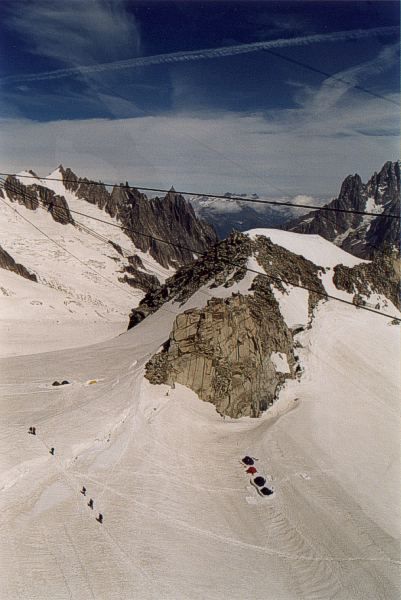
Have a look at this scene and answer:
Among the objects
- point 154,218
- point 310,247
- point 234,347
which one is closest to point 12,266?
point 310,247

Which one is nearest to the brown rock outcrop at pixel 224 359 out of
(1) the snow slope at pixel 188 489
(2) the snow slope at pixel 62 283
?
(1) the snow slope at pixel 188 489

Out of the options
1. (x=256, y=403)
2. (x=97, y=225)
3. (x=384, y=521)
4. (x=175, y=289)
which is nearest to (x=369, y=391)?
(x=256, y=403)

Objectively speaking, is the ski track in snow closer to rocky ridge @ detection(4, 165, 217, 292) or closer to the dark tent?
the dark tent

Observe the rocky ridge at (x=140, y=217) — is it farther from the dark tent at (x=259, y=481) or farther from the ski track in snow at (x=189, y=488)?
the dark tent at (x=259, y=481)

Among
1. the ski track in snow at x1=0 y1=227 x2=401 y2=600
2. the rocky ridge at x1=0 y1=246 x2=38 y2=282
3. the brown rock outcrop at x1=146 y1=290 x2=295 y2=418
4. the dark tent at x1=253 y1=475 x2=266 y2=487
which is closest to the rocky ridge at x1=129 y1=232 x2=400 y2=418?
the brown rock outcrop at x1=146 y1=290 x2=295 y2=418

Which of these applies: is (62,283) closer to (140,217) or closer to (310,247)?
(310,247)

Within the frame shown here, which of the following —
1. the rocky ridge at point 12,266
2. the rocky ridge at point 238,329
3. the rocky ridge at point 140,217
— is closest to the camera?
the rocky ridge at point 238,329

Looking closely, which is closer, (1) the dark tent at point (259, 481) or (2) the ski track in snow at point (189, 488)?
(2) the ski track in snow at point (189, 488)

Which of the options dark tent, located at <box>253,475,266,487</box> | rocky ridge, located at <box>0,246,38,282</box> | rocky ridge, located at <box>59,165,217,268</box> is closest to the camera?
dark tent, located at <box>253,475,266,487</box>

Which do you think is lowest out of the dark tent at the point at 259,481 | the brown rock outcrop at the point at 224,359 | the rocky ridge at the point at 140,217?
the dark tent at the point at 259,481
